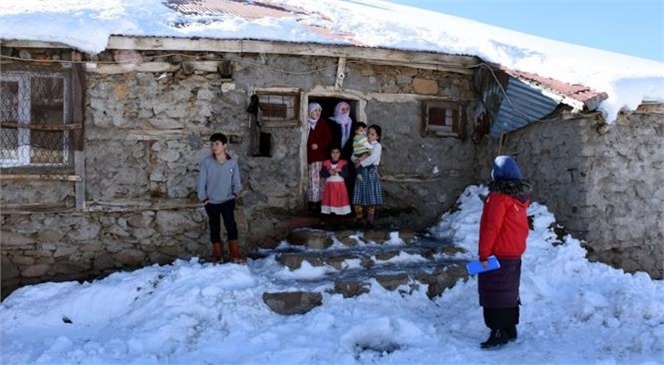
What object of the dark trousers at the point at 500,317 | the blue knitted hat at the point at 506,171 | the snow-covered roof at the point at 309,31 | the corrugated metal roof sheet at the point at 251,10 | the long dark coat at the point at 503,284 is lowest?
the dark trousers at the point at 500,317

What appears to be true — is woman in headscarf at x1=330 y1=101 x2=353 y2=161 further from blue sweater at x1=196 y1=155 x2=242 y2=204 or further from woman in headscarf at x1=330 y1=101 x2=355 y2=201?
blue sweater at x1=196 y1=155 x2=242 y2=204

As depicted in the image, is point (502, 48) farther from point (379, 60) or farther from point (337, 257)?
point (337, 257)

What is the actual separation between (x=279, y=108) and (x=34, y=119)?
9.38ft

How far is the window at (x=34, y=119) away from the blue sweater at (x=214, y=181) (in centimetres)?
159

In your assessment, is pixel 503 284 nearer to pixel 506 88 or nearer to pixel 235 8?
pixel 506 88

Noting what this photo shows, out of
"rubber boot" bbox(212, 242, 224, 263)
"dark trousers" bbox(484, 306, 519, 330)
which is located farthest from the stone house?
"dark trousers" bbox(484, 306, 519, 330)

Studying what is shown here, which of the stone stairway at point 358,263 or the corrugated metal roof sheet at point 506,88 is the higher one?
the corrugated metal roof sheet at point 506,88

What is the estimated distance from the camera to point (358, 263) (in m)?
6.52

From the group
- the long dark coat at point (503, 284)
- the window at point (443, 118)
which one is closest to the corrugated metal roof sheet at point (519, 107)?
the window at point (443, 118)

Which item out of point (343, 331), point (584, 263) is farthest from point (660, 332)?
point (343, 331)

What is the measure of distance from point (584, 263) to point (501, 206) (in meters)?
2.33

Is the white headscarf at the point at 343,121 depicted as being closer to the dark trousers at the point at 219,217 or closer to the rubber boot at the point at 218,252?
the dark trousers at the point at 219,217

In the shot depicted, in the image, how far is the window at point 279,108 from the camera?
7.45 metres

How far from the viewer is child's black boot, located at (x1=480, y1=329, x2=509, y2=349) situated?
15.6ft
